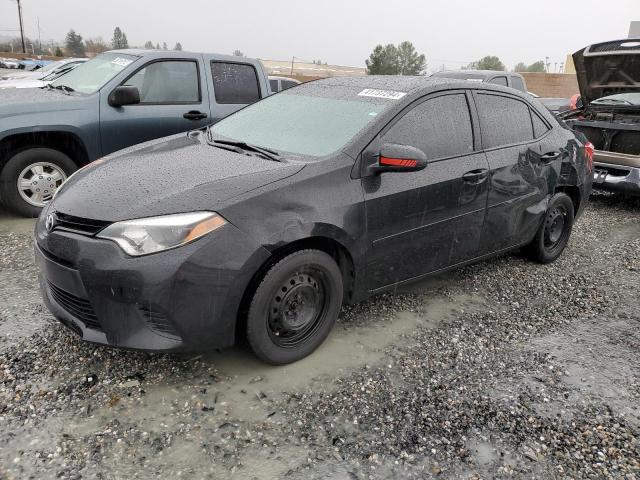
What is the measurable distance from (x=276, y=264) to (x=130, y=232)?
729 millimetres

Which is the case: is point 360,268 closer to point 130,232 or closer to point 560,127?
point 130,232

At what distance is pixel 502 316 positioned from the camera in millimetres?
3723

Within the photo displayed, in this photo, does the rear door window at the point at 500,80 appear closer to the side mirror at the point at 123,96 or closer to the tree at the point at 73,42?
the side mirror at the point at 123,96

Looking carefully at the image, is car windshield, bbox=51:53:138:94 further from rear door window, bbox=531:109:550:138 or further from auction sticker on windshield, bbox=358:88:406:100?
rear door window, bbox=531:109:550:138

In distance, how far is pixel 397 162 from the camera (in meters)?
2.96

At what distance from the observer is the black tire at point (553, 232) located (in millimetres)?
4516

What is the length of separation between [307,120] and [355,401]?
1.83 m

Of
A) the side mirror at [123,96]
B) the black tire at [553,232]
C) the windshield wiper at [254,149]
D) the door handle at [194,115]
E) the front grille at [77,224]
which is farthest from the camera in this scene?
the door handle at [194,115]

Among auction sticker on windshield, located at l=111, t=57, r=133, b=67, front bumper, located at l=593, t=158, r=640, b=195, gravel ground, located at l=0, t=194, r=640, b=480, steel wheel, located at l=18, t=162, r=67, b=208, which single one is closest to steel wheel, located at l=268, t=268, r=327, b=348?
gravel ground, located at l=0, t=194, r=640, b=480

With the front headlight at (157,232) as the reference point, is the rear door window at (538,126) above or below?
above

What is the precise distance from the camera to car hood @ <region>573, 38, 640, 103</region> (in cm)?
596

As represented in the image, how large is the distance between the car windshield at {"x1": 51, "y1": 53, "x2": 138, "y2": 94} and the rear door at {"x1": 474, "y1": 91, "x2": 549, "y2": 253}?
12.7 feet

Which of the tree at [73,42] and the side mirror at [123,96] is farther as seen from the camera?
the tree at [73,42]

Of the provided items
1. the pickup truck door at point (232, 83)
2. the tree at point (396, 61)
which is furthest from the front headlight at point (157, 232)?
the tree at point (396, 61)
